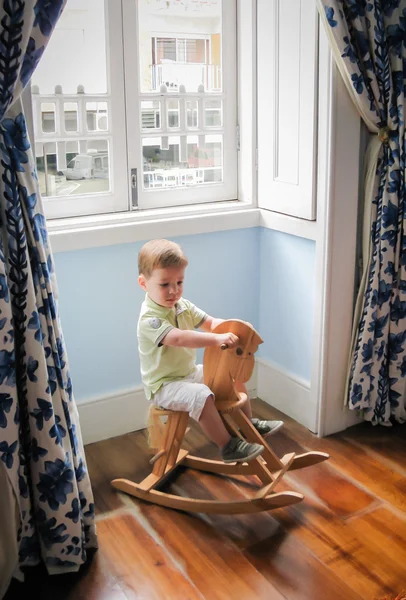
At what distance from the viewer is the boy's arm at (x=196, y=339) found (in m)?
A: 2.31

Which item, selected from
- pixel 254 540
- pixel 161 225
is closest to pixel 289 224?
pixel 161 225

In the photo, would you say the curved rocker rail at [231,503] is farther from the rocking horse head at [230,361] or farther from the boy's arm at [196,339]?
the boy's arm at [196,339]

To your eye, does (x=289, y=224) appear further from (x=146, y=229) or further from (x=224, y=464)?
(x=224, y=464)

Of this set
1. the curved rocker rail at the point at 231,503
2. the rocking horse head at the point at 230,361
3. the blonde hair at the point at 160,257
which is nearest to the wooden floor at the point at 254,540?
the curved rocker rail at the point at 231,503

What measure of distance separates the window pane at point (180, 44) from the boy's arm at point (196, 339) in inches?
42.2

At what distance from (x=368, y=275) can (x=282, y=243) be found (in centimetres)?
42

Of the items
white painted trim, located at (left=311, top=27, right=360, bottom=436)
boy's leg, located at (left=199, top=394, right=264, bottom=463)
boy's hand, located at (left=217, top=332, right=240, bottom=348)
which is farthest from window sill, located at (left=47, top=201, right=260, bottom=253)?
boy's leg, located at (left=199, top=394, right=264, bottom=463)

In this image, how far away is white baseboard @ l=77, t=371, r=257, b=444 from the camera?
9.29ft

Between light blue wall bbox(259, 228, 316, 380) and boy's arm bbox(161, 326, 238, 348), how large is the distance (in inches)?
26.6

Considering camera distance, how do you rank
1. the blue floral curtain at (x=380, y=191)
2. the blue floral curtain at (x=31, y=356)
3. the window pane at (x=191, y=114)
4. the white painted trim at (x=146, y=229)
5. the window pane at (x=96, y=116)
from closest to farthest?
1. the blue floral curtain at (x=31, y=356)
2. the blue floral curtain at (x=380, y=191)
3. the white painted trim at (x=146, y=229)
4. the window pane at (x=96, y=116)
5. the window pane at (x=191, y=114)

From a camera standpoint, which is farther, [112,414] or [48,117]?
[112,414]

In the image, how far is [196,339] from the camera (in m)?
2.31

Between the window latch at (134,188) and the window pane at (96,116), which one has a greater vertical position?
the window pane at (96,116)

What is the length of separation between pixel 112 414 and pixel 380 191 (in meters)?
1.39
